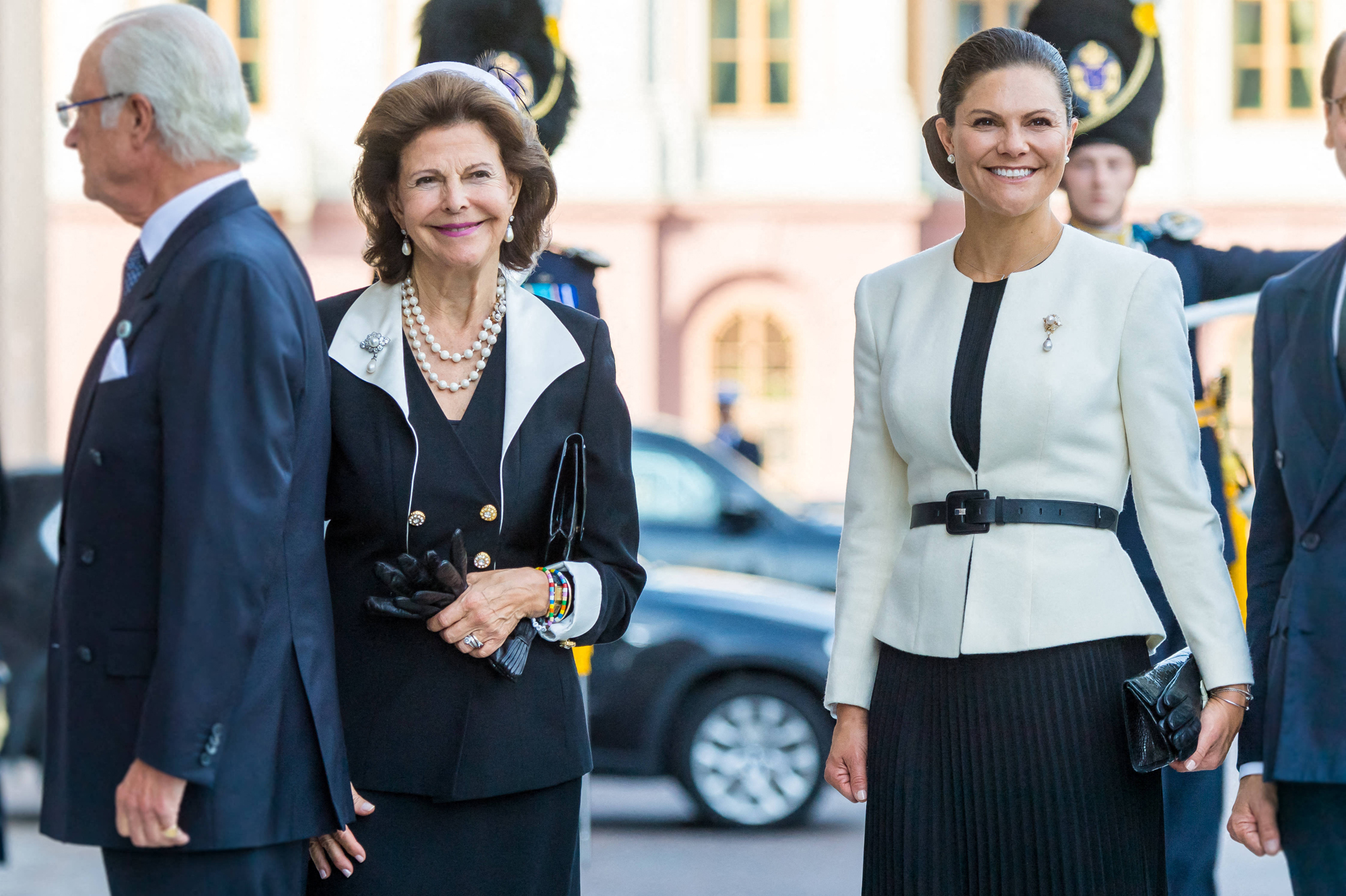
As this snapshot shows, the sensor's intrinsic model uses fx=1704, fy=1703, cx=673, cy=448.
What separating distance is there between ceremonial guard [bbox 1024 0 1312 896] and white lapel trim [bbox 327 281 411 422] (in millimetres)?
1718

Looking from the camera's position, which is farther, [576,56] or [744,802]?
[576,56]

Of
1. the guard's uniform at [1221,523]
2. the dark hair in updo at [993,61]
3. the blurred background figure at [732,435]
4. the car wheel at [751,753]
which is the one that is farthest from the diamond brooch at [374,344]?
the blurred background figure at [732,435]

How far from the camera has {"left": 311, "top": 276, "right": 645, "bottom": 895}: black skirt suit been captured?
2.89 m

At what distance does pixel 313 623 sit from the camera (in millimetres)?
2670

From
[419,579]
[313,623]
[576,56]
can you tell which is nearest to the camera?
[313,623]

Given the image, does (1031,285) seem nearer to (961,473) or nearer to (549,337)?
(961,473)

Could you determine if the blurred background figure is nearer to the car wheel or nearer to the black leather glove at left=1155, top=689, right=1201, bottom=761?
the car wheel

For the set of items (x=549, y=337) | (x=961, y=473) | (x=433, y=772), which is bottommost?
(x=433, y=772)

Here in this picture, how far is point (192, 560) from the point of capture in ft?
7.90

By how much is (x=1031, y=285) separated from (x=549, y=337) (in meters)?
0.86

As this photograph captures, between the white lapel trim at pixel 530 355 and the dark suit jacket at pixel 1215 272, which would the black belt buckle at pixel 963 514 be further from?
the dark suit jacket at pixel 1215 272

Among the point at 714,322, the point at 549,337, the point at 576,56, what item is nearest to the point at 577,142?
the point at 576,56

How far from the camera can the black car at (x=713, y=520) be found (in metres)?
9.25

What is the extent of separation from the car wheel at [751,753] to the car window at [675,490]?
1.83 meters
